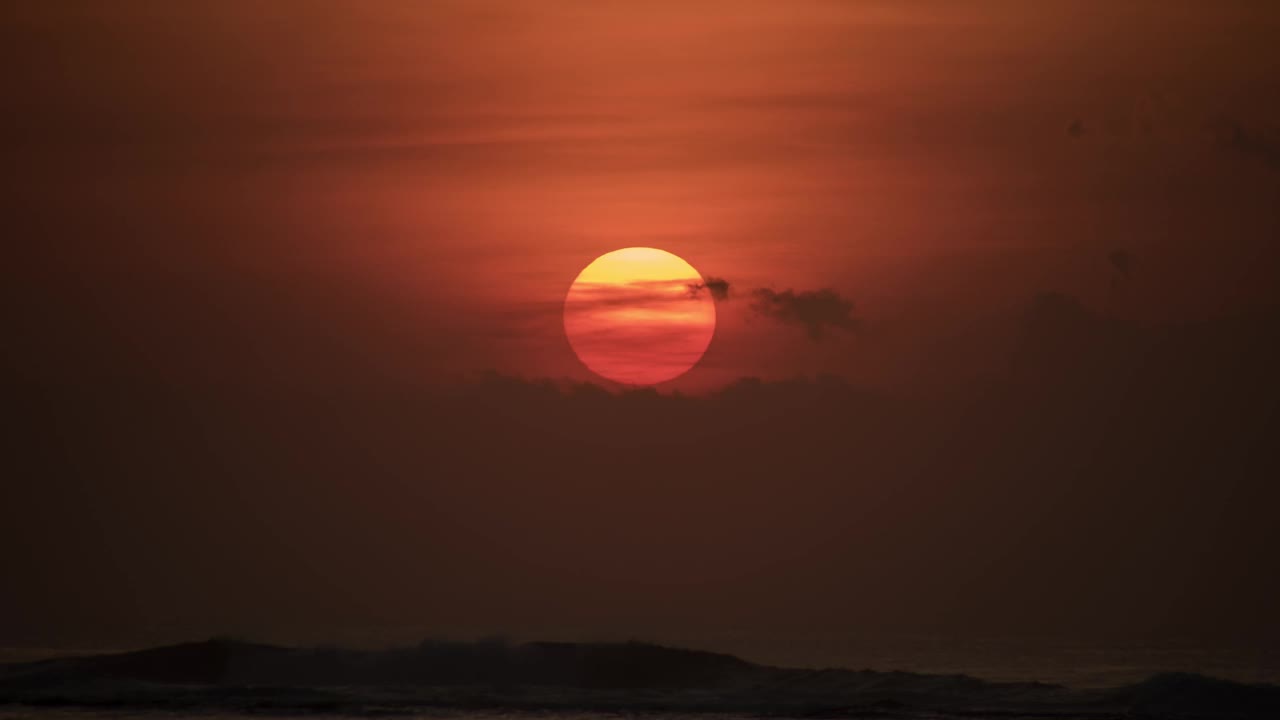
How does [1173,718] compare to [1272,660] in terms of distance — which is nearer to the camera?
[1173,718]

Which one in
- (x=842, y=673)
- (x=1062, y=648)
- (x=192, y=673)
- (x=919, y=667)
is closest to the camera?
(x=842, y=673)

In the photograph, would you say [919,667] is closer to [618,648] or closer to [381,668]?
[618,648]

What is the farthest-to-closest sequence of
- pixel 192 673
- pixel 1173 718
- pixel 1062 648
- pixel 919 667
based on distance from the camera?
pixel 1062 648 < pixel 919 667 < pixel 192 673 < pixel 1173 718

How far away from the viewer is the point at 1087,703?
1681 inches

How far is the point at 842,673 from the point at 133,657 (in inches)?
855

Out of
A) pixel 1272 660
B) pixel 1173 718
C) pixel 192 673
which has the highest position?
pixel 1272 660

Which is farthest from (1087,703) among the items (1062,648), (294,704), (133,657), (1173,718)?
(1062,648)

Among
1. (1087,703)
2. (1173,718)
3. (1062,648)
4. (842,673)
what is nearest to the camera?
(1173,718)

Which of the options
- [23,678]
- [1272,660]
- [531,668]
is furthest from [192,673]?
[1272,660]

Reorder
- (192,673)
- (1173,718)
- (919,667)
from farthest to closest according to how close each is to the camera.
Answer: (919,667) < (192,673) < (1173,718)

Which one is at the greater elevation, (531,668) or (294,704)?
(531,668)

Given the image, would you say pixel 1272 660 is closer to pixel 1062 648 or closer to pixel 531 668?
pixel 1062 648

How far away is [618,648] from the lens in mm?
53594

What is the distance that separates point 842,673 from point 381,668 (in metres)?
15.3
